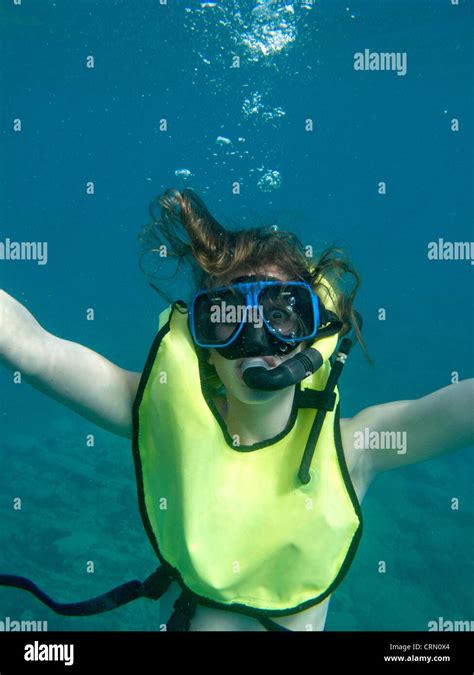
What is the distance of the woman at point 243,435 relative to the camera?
2.54 metres

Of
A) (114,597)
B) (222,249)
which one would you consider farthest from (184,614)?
(222,249)

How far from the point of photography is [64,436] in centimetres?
1265

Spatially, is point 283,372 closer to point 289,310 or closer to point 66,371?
point 289,310

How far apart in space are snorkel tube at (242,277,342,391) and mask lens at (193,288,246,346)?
0.21 m

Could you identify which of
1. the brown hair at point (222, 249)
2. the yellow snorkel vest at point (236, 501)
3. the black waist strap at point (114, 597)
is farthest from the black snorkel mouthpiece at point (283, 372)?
the black waist strap at point (114, 597)

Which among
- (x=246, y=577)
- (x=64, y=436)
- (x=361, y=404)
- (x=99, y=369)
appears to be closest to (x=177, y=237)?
(x=99, y=369)

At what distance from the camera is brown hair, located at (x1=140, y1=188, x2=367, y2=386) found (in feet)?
8.95

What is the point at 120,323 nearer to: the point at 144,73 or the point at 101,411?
the point at 144,73

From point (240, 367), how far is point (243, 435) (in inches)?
16.2

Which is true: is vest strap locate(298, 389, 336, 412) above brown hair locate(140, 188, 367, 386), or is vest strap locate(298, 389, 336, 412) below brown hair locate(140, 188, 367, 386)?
below

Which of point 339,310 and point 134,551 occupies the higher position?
point 339,310

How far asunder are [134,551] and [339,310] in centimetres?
663

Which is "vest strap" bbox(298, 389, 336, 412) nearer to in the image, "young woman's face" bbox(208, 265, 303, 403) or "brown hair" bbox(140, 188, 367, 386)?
"young woman's face" bbox(208, 265, 303, 403)

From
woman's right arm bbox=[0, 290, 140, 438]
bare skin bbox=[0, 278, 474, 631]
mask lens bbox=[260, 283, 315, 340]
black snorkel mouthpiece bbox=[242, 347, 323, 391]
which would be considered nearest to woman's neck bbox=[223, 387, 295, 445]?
bare skin bbox=[0, 278, 474, 631]
